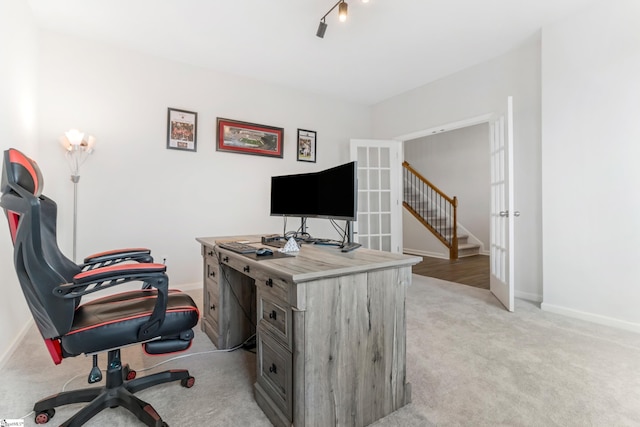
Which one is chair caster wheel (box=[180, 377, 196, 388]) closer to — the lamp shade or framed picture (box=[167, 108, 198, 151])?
the lamp shade

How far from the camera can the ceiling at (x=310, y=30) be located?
2477 millimetres

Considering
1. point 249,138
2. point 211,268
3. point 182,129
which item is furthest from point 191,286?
point 249,138

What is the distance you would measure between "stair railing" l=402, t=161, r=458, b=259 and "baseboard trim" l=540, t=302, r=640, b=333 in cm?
295

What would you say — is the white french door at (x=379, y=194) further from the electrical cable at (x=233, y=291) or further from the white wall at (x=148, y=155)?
the electrical cable at (x=233, y=291)

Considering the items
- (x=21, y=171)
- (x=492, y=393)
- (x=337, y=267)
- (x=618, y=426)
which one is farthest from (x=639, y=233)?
(x=21, y=171)

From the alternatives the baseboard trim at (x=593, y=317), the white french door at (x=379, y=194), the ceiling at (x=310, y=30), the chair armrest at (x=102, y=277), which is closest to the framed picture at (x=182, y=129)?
the ceiling at (x=310, y=30)

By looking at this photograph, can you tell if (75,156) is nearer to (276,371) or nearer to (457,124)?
(276,371)

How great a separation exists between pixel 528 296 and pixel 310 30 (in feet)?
11.2

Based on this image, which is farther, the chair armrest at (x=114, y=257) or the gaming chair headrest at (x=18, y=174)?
the chair armrest at (x=114, y=257)

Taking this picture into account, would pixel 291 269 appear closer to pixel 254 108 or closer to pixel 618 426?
pixel 618 426

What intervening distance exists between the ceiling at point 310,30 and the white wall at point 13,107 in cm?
41

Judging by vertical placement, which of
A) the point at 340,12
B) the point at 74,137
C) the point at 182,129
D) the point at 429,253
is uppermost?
the point at 340,12

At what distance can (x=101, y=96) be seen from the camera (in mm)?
3018

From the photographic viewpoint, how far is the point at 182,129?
340 centimetres
